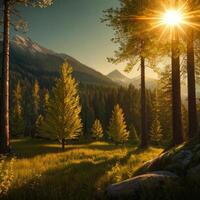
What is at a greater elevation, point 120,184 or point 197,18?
point 197,18

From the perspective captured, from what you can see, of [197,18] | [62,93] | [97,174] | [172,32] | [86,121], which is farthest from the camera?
[86,121]

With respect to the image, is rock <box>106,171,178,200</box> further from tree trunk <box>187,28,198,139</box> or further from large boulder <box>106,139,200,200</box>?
tree trunk <box>187,28,198,139</box>

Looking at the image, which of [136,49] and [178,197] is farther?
[136,49]

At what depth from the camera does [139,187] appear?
650 centimetres

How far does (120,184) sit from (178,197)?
4.60ft

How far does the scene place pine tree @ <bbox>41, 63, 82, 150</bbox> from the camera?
100.0ft

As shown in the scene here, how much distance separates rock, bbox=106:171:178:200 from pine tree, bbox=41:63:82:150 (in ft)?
77.7

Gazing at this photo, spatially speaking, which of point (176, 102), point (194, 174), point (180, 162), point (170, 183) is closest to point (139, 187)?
point (170, 183)

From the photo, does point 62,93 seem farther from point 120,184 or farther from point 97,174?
point 120,184

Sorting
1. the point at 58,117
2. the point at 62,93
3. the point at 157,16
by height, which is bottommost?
the point at 58,117

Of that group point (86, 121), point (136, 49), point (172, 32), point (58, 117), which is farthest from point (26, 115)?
point (172, 32)

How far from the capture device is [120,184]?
6.98 meters

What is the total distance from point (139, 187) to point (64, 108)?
24769 mm

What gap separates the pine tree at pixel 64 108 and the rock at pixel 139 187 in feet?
77.7
